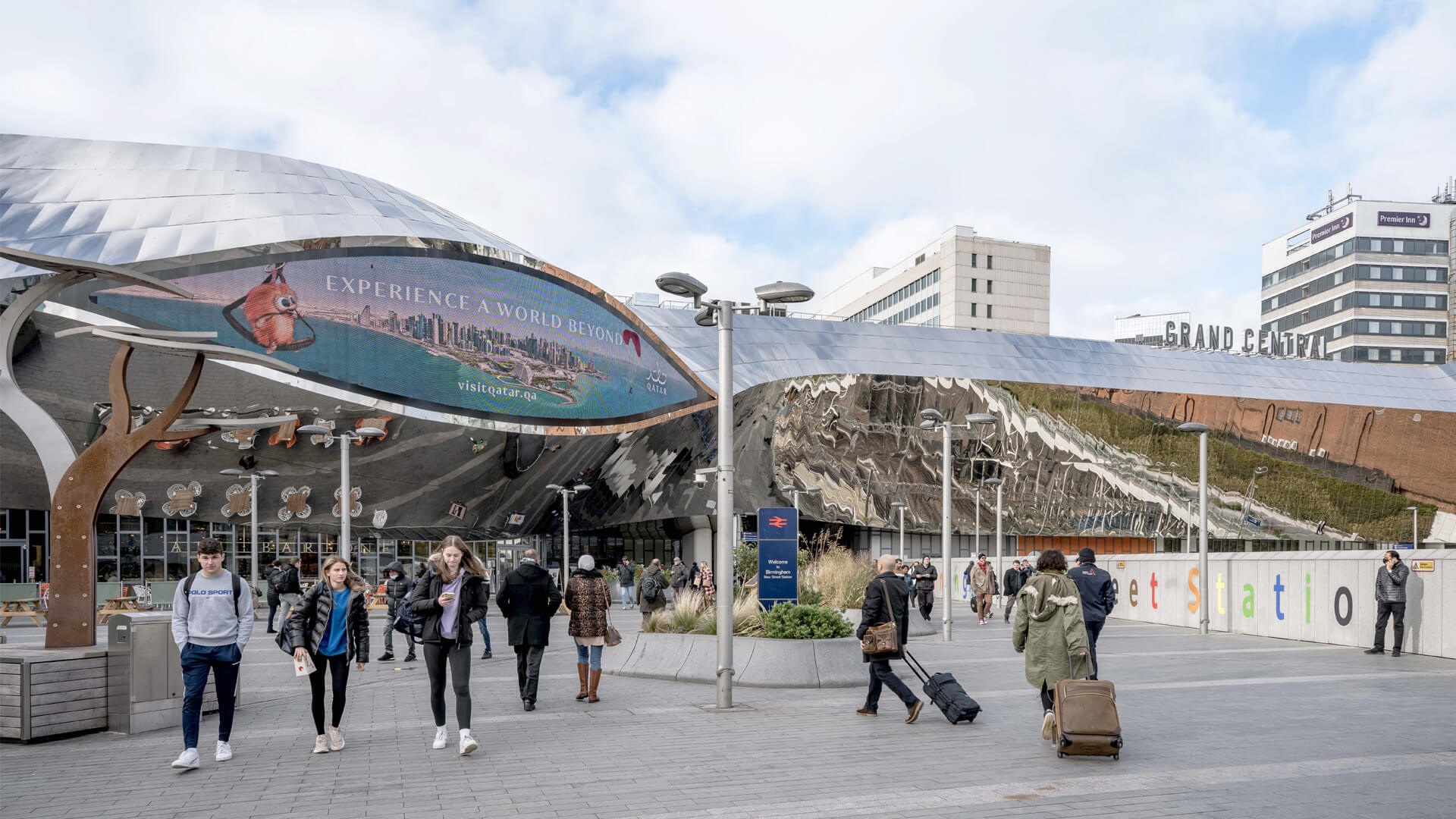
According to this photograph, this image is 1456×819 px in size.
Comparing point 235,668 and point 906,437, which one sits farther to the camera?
point 906,437

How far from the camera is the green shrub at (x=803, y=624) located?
14.2 m

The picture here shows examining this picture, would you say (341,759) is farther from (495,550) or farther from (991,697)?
(495,550)

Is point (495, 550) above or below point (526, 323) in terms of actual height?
below

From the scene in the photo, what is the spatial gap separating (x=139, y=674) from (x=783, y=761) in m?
6.12

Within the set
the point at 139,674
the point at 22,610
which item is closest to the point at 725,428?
the point at 139,674

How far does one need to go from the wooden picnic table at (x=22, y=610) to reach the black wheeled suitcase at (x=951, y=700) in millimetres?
25375

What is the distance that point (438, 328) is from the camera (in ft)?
135

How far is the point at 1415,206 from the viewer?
104625 millimetres

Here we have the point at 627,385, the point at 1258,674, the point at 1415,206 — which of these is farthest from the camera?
the point at 1415,206

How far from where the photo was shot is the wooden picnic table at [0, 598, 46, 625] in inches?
1106

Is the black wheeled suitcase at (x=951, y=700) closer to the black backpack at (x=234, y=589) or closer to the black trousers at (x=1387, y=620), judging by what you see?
the black backpack at (x=234, y=589)

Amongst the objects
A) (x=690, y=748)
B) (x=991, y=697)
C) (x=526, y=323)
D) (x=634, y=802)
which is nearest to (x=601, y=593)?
(x=690, y=748)

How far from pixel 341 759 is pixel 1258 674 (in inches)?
447

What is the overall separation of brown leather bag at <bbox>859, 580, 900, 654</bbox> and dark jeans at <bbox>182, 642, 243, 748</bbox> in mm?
5361
